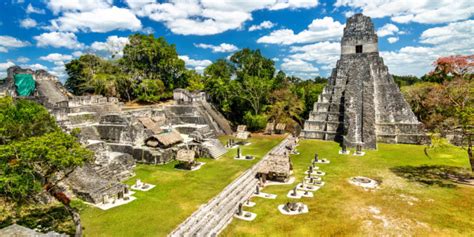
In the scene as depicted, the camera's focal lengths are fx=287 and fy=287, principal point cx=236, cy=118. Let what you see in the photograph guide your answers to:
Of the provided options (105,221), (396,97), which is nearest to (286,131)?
(396,97)

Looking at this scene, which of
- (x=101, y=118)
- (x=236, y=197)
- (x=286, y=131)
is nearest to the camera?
(x=236, y=197)

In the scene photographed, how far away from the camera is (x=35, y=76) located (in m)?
30.9

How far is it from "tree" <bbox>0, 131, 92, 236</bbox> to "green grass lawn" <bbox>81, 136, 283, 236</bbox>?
172 centimetres

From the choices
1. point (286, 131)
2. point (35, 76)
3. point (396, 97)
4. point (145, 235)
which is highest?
point (35, 76)

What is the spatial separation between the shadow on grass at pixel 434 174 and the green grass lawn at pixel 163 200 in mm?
9033

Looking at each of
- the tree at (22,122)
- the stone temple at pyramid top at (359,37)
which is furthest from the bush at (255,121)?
the tree at (22,122)

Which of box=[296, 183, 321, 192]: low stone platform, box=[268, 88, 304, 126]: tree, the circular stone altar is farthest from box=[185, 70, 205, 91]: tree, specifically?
the circular stone altar

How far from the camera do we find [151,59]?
38.2 meters

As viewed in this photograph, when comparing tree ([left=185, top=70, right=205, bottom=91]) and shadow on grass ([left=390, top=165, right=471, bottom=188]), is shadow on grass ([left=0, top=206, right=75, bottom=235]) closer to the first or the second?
shadow on grass ([left=390, top=165, right=471, bottom=188])

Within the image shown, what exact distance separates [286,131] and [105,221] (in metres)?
22.4

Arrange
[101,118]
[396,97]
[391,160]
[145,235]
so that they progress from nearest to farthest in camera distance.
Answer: [145,235]
[391,160]
[101,118]
[396,97]

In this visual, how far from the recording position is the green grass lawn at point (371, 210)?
407 inches

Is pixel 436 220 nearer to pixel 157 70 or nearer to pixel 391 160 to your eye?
pixel 391 160

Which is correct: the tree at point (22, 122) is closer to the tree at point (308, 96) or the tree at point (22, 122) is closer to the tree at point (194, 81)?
the tree at point (194, 81)
